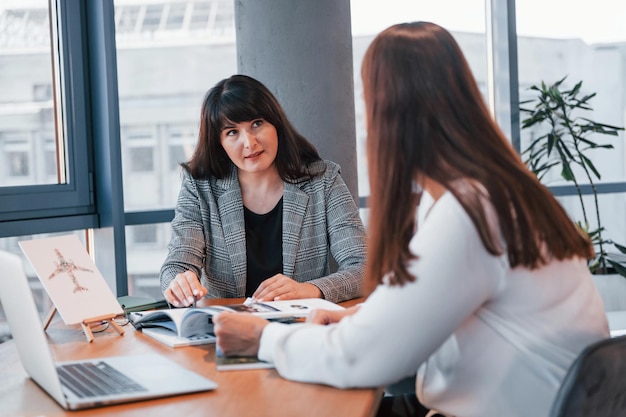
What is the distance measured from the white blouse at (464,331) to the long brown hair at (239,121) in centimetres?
132

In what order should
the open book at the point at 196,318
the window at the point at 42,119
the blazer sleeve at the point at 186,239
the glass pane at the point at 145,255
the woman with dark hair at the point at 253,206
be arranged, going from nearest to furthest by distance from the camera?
the open book at the point at 196,318 < the blazer sleeve at the point at 186,239 < the woman with dark hair at the point at 253,206 < the window at the point at 42,119 < the glass pane at the point at 145,255

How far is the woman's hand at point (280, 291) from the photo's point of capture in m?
2.14

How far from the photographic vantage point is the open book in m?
1.81

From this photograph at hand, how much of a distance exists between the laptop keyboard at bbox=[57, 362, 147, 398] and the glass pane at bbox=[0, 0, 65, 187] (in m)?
1.95

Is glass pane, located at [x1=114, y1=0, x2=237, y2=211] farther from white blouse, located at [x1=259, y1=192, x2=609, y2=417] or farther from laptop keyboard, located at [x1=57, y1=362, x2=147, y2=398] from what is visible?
white blouse, located at [x1=259, y1=192, x2=609, y2=417]

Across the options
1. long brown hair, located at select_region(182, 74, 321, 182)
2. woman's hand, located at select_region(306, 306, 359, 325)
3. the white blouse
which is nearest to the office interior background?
long brown hair, located at select_region(182, 74, 321, 182)

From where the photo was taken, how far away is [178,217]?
268cm

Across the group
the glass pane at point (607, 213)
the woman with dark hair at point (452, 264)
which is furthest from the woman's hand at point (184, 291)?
the glass pane at point (607, 213)

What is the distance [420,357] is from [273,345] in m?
0.33

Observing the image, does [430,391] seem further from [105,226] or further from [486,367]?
[105,226]

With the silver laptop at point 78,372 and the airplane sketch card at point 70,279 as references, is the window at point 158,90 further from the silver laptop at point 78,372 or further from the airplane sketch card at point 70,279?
the silver laptop at point 78,372

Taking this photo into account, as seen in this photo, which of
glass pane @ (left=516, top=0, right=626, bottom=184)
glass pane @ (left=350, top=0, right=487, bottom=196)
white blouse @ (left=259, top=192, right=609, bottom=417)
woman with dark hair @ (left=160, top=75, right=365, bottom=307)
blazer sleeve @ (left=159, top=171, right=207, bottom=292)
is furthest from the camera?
Answer: glass pane @ (left=516, top=0, right=626, bottom=184)

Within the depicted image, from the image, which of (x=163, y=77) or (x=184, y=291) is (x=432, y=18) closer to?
(x=163, y=77)

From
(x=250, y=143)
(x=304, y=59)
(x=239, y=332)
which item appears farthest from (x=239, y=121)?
(x=239, y=332)
